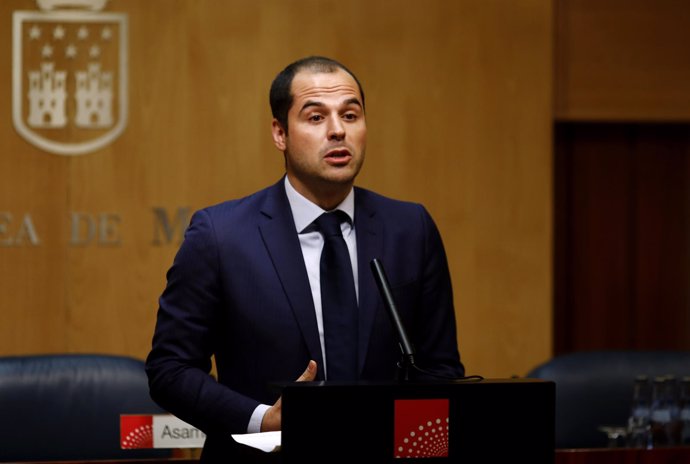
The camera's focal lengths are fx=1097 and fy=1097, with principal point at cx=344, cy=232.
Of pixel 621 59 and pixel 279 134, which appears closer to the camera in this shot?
pixel 279 134

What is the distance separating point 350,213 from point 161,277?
98.1 inches

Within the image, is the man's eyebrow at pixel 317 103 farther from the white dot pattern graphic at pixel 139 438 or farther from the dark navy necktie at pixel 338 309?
the white dot pattern graphic at pixel 139 438

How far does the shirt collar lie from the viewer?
8.14 feet

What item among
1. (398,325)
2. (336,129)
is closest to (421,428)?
(398,325)

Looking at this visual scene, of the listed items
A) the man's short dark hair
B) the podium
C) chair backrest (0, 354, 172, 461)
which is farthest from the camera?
chair backrest (0, 354, 172, 461)

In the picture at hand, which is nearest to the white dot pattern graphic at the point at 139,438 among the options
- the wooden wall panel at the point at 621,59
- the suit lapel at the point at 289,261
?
the suit lapel at the point at 289,261

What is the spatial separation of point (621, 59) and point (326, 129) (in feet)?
10.5

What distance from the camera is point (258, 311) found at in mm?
2371

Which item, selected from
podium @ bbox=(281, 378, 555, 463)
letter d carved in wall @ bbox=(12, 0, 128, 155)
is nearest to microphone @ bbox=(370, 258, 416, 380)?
podium @ bbox=(281, 378, 555, 463)

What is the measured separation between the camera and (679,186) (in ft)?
18.7

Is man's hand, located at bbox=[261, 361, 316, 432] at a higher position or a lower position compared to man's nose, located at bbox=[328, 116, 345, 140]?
lower

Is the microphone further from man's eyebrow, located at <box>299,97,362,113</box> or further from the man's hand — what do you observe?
man's eyebrow, located at <box>299,97,362,113</box>

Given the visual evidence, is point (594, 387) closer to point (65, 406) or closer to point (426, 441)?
point (65, 406)

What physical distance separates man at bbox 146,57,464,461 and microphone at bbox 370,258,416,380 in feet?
1.33
